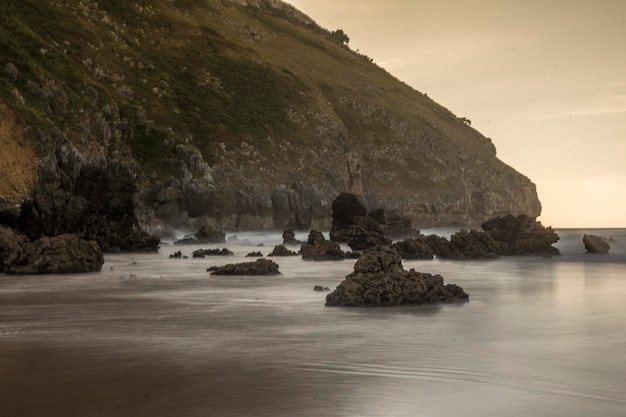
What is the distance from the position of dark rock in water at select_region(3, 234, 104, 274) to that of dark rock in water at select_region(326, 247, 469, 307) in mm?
13560

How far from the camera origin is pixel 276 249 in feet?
149

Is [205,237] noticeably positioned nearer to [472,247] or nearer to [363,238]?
[363,238]

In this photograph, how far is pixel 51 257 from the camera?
96.6 ft

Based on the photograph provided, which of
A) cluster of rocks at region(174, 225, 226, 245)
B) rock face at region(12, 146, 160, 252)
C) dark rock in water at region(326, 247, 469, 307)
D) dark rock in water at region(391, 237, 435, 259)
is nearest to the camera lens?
dark rock in water at region(326, 247, 469, 307)

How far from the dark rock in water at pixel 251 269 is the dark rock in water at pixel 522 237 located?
19.4 m

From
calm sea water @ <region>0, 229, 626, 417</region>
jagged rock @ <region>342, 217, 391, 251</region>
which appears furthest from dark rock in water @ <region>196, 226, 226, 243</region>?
calm sea water @ <region>0, 229, 626, 417</region>

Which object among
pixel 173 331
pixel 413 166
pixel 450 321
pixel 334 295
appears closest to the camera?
pixel 173 331

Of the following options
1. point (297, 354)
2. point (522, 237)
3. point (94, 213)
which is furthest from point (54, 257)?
point (522, 237)

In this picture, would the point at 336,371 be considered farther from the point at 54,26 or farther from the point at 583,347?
the point at 54,26

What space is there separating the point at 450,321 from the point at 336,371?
6.24 meters

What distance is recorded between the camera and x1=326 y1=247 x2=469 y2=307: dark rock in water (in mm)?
19156

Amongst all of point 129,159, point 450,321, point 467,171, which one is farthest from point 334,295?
point 467,171

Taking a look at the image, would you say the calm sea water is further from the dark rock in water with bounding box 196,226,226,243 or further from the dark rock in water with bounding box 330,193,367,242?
the dark rock in water with bounding box 196,226,226,243

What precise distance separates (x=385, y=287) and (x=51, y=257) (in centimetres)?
1499
